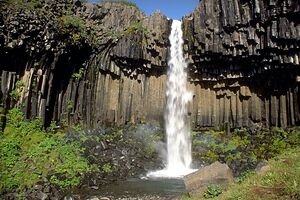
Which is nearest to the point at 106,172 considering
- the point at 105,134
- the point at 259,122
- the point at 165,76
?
the point at 105,134

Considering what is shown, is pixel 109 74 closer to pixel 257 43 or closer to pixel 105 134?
pixel 105 134

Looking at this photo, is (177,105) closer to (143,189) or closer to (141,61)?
(141,61)

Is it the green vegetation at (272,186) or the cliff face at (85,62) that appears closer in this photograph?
the green vegetation at (272,186)

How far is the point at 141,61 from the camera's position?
85.1 feet

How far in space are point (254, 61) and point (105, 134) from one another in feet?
38.0

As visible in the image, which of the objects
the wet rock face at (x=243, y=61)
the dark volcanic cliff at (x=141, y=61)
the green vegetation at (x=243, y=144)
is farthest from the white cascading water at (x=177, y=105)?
the green vegetation at (x=243, y=144)

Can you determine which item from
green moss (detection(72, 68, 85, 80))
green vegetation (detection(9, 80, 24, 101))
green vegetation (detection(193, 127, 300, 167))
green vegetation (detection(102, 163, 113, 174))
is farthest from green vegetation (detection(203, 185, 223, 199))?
green moss (detection(72, 68, 85, 80))

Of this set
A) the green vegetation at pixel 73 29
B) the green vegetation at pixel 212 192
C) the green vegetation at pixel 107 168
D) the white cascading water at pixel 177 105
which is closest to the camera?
the green vegetation at pixel 212 192

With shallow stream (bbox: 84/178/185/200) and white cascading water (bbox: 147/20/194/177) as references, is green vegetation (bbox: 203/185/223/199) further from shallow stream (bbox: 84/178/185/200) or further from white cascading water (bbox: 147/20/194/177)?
white cascading water (bbox: 147/20/194/177)

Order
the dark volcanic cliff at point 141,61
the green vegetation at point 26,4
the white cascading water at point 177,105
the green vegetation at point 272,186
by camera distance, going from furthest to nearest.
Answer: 1. the white cascading water at point 177,105
2. the dark volcanic cliff at point 141,61
3. the green vegetation at point 26,4
4. the green vegetation at point 272,186

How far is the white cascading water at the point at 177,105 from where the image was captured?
81.9 ft

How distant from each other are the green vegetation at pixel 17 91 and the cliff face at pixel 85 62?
11 mm

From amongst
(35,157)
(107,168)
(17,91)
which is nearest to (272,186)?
(107,168)

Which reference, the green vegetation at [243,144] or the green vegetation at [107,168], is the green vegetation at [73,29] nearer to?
the green vegetation at [107,168]
